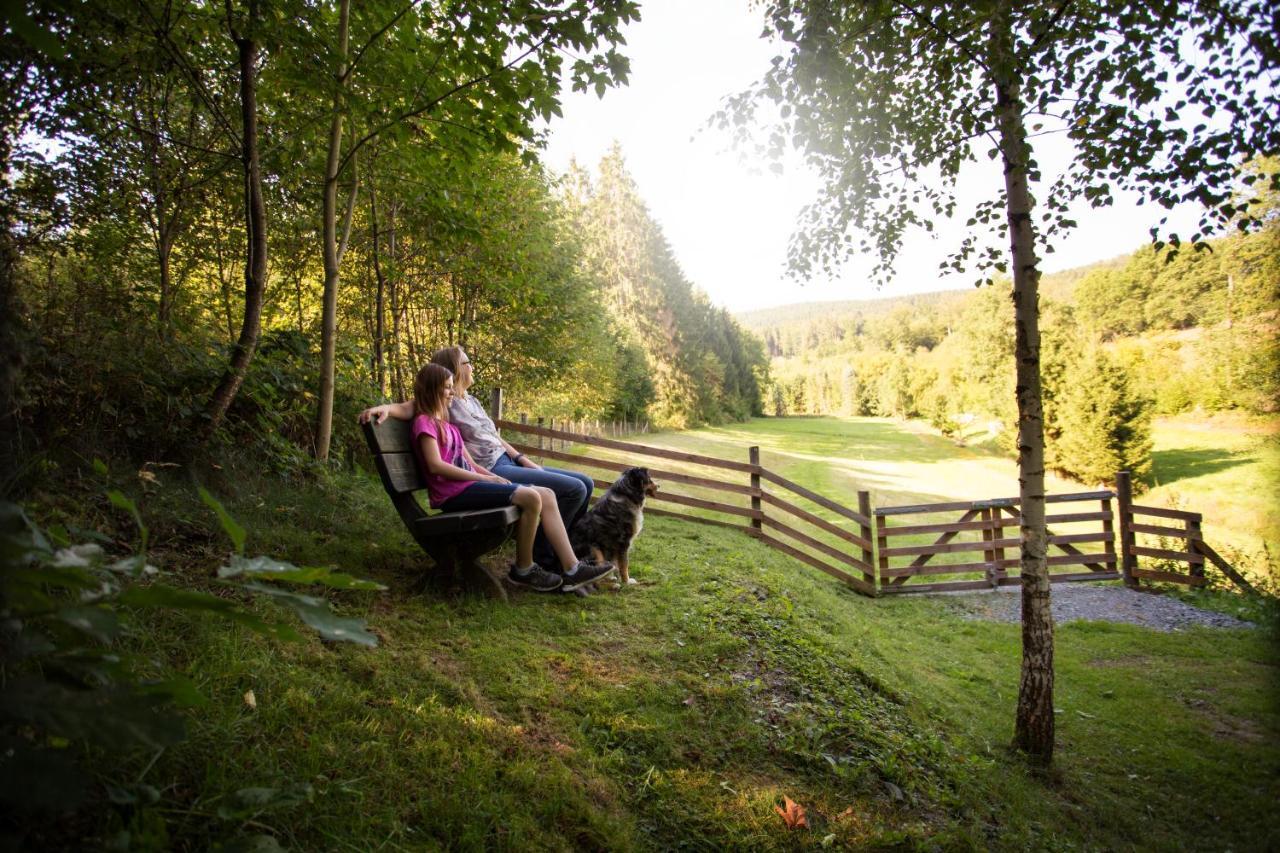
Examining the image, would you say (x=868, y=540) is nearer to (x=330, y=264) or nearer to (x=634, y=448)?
(x=634, y=448)

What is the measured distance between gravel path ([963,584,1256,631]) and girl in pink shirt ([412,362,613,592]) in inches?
258

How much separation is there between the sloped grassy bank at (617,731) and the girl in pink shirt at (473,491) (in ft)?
0.82

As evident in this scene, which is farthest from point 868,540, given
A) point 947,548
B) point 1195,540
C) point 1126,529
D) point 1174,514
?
point 1195,540

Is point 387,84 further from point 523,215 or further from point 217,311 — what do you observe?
point 523,215

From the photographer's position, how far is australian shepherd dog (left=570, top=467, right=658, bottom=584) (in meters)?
4.48

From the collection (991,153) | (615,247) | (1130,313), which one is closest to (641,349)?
(615,247)

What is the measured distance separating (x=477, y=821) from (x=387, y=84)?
15.1ft

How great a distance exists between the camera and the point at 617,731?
251 cm

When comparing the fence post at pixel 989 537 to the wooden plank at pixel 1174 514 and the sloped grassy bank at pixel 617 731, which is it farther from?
the sloped grassy bank at pixel 617 731

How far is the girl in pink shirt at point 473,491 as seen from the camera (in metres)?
3.54

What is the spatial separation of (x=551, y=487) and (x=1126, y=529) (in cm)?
958

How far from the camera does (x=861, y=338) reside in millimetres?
103938

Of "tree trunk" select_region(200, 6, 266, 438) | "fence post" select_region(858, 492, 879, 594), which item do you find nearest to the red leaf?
"tree trunk" select_region(200, 6, 266, 438)

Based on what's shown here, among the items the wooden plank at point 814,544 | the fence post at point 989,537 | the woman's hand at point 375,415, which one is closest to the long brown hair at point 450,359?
the woman's hand at point 375,415
